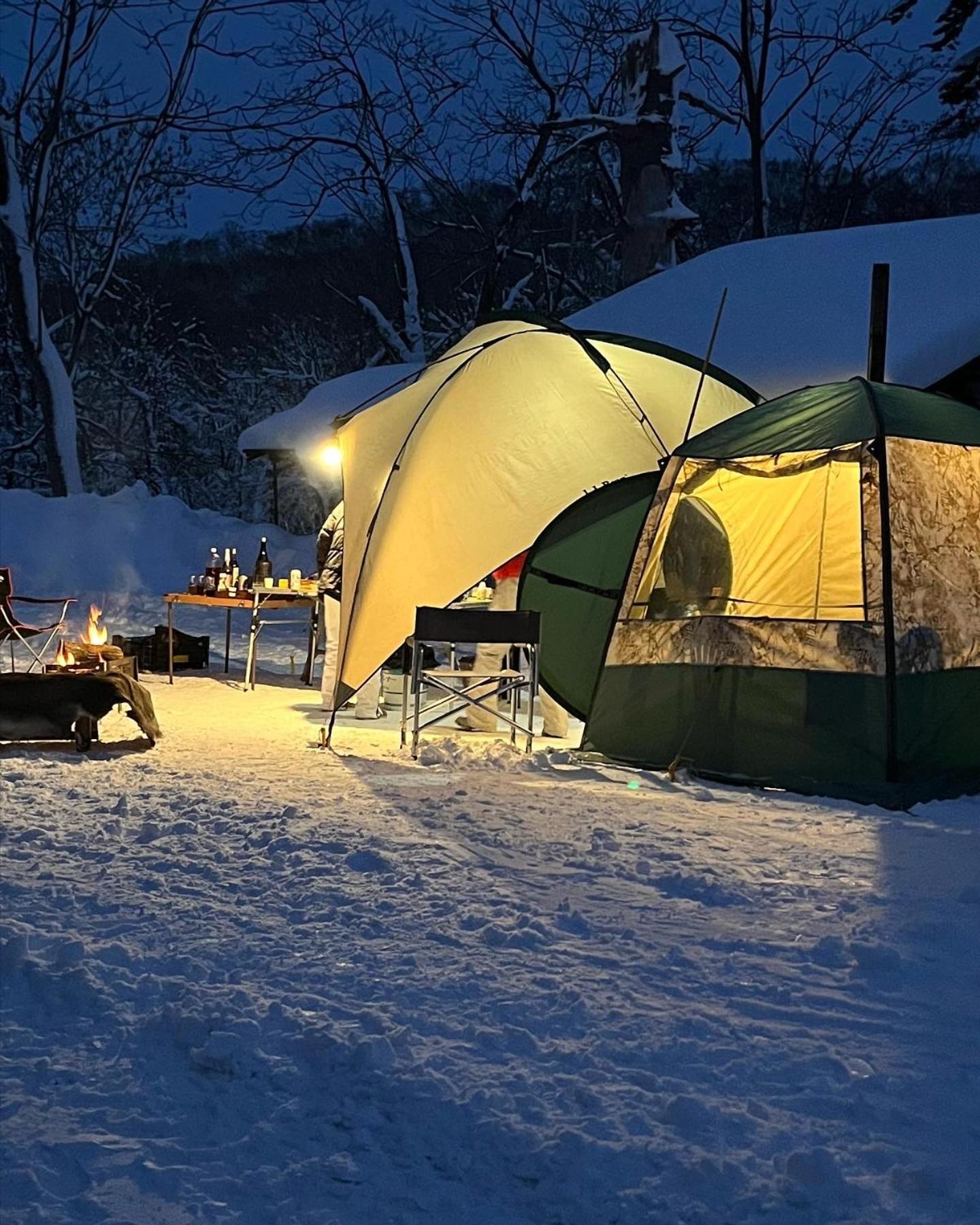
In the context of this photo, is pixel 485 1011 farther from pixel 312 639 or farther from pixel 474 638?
pixel 312 639

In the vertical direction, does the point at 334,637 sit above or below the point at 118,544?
below

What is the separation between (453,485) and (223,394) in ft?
67.6

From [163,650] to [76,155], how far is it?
17413 millimetres

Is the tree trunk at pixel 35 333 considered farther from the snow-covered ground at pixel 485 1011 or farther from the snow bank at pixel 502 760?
the snow-covered ground at pixel 485 1011

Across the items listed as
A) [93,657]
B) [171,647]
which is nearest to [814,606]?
[93,657]

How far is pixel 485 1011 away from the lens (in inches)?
127

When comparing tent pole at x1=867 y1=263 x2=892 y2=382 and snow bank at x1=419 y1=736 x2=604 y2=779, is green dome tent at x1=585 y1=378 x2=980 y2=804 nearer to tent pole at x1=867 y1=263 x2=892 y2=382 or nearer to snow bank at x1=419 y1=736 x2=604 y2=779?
snow bank at x1=419 y1=736 x2=604 y2=779

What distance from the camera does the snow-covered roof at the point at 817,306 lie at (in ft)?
34.3

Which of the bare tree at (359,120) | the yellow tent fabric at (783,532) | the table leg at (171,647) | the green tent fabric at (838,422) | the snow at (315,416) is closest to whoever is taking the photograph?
the green tent fabric at (838,422)

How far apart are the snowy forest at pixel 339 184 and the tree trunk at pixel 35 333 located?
1.5 inches

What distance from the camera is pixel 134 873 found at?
442 centimetres

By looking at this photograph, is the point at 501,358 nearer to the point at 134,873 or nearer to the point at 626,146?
the point at 134,873

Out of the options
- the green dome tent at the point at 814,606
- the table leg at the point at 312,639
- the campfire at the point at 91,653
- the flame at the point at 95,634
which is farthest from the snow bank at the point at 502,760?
the table leg at the point at 312,639

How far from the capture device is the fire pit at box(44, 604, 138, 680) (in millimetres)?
6871
